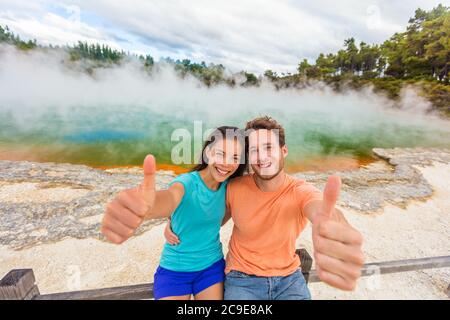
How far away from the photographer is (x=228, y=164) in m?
1.86

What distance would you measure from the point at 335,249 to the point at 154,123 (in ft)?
66.0

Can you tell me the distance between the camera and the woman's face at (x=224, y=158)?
1863 millimetres

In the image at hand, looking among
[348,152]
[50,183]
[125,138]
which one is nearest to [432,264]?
[50,183]

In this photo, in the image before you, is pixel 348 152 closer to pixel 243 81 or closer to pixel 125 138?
pixel 125 138

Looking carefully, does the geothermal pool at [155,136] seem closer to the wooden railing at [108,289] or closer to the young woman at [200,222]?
the wooden railing at [108,289]

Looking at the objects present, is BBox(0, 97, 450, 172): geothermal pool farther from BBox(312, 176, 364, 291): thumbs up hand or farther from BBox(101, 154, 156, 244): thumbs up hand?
BBox(312, 176, 364, 291): thumbs up hand

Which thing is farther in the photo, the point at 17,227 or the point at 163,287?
the point at 17,227

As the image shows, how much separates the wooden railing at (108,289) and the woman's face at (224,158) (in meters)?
0.89

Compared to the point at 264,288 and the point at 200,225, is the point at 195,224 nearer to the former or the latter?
the point at 200,225

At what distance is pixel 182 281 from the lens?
1.84m

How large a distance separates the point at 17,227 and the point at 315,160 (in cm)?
1104

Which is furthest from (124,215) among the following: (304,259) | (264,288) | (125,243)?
(125,243)

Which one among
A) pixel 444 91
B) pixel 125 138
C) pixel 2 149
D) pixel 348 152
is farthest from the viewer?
pixel 444 91

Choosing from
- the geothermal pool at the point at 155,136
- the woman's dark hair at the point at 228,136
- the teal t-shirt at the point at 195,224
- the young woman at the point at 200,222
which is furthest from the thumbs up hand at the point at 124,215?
the geothermal pool at the point at 155,136
